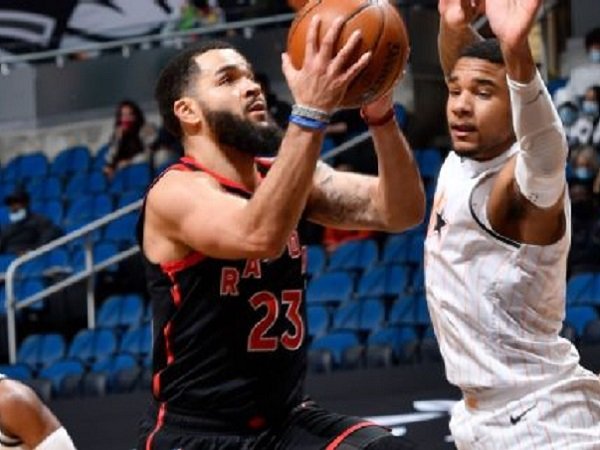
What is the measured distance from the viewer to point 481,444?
4.13m

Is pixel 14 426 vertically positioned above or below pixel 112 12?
below

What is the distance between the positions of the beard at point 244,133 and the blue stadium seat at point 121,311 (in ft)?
23.2

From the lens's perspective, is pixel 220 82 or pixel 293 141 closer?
pixel 293 141

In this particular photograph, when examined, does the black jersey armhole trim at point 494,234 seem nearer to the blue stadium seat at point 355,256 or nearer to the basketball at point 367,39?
the basketball at point 367,39

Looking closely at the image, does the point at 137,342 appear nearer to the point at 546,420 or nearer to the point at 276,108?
the point at 276,108

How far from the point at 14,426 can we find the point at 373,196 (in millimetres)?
1565

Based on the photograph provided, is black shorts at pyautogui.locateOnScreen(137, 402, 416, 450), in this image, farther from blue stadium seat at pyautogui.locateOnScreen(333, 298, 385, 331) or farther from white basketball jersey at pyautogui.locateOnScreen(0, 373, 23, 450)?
blue stadium seat at pyautogui.locateOnScreen(333, 298, 385, 331)

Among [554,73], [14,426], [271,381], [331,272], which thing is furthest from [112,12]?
[271,381]

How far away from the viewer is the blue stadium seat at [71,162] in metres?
14.1

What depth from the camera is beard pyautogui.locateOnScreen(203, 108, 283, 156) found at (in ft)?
13.8

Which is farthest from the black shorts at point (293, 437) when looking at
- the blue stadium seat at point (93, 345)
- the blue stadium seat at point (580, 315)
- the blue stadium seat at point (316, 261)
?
the blue stadium seat at point (93, 345)

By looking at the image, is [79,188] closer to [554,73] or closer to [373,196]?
[554,73]

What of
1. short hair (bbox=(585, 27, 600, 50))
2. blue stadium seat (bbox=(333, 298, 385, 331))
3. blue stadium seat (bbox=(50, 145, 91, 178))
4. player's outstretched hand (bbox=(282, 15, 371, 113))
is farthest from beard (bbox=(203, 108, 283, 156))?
blue stadium seat (bbox=(50, 145, 91, 178))

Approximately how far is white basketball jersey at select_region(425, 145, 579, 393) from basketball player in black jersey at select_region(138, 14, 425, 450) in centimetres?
28
